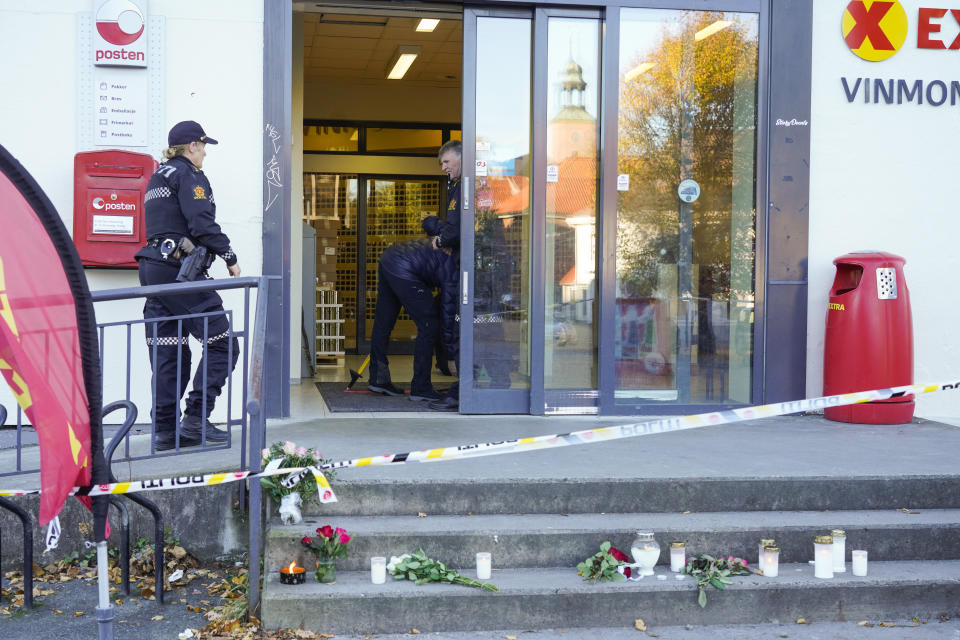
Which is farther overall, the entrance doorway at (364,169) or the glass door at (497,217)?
the entrance doorway at (364,169)

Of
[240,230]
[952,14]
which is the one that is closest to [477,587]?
[240,230]

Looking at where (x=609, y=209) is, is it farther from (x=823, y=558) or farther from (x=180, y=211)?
(x=823, y=558)

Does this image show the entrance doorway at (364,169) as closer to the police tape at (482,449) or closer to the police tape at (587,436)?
the police tape at (482,449)

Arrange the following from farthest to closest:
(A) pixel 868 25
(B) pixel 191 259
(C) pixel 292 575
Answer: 1. (A) pixel 868 25
2. (B) pixel 191 259
3. (C) pixel 292 575

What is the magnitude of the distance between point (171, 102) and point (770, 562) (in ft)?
13.1

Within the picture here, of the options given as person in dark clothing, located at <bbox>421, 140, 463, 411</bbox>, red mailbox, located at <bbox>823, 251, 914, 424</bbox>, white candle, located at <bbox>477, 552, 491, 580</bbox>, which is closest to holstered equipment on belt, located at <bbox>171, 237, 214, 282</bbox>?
person in dark clothing, located at <bbox>421, 140, 463, 411</bbox>

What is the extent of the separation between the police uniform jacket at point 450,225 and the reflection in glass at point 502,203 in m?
0.30

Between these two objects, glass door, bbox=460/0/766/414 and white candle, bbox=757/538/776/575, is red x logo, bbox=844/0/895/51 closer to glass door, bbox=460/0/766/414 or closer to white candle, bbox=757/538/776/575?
glass door, bbox=460/0/766/414

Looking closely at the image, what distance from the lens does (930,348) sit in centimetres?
640

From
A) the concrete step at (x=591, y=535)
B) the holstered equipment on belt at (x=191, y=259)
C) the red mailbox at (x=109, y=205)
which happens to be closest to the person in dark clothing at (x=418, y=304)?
the red mailbox at (x=109, y=205)

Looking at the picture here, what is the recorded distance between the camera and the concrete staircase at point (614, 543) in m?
3.62

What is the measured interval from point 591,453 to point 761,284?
2.10m

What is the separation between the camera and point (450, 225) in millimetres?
6418

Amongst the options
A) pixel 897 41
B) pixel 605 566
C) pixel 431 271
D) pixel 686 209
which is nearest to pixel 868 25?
pixel 897 41
